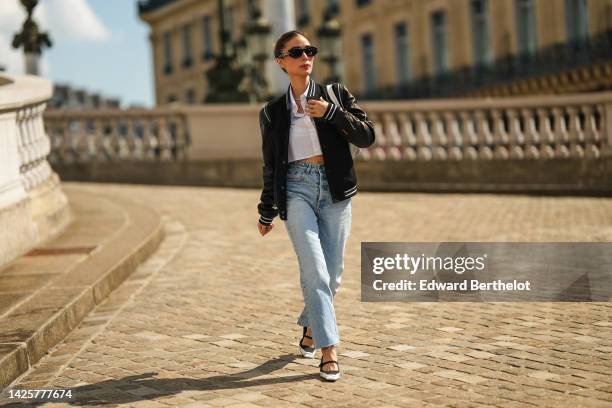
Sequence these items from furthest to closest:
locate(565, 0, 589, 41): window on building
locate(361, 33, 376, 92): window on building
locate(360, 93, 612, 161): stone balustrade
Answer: locate(361, 33, 376, 92): window on building
locate(565, 0, 589, 41): window on building
locate(360, 93, 612, 161): stone balustrade

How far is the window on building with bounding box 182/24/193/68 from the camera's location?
6219 cm

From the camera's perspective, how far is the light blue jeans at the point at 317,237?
18.7 ft

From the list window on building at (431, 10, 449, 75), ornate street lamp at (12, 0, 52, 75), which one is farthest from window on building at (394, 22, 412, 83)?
ornate street lamp at (12, 0, 52, 75)

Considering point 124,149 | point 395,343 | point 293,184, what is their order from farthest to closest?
1. point 124,149
2. point 395,343
3. point 293,184

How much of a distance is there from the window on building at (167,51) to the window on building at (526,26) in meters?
32.9

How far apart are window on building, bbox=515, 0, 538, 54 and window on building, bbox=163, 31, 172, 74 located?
108 feet

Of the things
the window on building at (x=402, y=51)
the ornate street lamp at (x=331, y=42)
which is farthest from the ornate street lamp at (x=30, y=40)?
the window on building at (x=402, y=51)

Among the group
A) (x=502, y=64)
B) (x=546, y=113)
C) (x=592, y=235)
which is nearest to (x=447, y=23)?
(x=502, y=64)

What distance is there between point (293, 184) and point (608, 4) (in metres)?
25.1

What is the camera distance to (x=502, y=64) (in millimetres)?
34500

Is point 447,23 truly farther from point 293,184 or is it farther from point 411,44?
point 293,184

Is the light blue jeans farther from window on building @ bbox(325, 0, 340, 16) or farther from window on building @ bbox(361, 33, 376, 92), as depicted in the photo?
window on building @ bbox(325, 0, 340, 16)

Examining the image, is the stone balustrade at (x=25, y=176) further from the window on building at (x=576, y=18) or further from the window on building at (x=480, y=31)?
the window on building at (x=480, y=31)

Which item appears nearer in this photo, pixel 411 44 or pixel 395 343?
pixel 395 343
